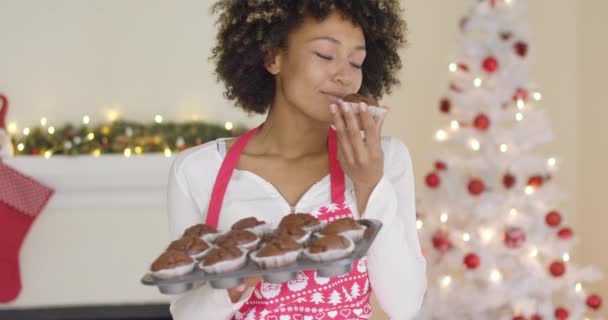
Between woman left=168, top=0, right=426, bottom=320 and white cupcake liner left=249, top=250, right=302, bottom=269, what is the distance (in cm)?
7

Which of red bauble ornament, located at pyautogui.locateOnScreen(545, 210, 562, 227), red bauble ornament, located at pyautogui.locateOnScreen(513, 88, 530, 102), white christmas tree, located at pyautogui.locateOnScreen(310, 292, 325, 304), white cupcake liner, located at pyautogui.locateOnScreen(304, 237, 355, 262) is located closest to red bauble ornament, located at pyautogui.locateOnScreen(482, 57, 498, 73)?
red bauble ornament, located at pyautogui.locateOnScreen(513, 88, 530, 102)

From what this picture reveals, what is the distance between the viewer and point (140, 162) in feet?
11.7

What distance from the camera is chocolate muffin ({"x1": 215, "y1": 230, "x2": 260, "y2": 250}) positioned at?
117cm

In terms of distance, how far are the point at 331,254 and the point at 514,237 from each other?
6.41ft

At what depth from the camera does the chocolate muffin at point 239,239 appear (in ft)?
3.84

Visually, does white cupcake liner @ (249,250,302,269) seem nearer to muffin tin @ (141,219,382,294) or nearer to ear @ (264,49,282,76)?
muffin tin @ (141,219,382,294)

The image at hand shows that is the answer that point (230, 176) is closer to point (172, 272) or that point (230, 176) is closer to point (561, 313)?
point (172, 272)

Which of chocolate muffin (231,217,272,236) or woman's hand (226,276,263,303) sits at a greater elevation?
chocolate muffin (231,217,272,236)

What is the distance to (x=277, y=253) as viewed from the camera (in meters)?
1.13

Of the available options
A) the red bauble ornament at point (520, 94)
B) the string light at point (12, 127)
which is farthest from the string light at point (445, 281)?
the string light at point (12, 127)

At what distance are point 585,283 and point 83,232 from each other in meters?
2.42

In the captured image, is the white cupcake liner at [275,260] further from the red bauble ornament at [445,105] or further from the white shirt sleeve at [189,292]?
the red bauble ornament at [445,105]

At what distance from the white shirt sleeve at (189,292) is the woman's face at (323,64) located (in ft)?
0.80

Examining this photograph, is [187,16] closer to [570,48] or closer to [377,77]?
[570,48]
